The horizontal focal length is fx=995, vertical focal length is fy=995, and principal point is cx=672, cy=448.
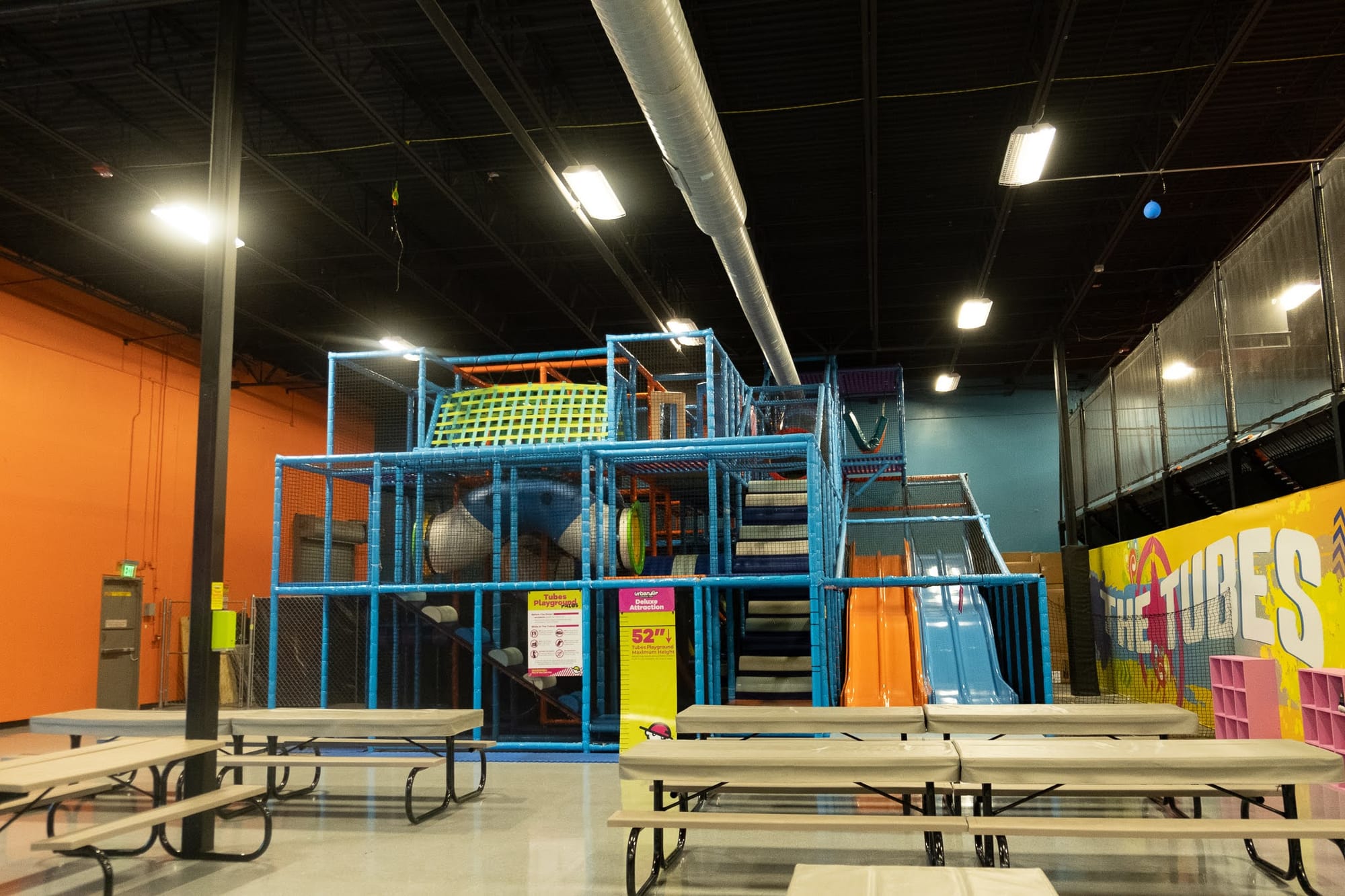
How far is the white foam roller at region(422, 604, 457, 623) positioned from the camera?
10398 millimetres

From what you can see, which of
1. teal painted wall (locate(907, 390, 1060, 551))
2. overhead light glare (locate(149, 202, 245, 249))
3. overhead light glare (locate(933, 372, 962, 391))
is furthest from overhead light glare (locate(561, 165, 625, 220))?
teal painted wall (locate(907, 390, 1060, 551))

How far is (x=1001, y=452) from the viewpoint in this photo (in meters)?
22.4

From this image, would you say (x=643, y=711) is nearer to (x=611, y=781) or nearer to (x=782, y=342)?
(x=611, y=781)

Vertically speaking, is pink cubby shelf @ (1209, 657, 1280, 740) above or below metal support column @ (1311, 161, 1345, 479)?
below

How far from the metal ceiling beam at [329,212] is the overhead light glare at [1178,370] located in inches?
389

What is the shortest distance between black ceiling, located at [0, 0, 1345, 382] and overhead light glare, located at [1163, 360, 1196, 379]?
2.06 metres

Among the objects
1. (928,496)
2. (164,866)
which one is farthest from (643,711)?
(928,496)

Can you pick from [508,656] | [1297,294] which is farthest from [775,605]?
[1297,294]

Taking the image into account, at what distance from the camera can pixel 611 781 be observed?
7766 millimetres

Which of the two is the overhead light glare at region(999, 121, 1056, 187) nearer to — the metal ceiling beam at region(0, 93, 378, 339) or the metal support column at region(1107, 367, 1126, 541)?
the metal support column at region(1107, 367, 1126, 541)

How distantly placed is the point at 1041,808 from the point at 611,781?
3187mm

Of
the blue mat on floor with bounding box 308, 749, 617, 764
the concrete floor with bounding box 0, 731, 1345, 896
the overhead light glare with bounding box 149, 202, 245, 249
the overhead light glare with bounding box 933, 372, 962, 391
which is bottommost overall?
the blue mat on floor with bounding box 308, 749, 617, 764

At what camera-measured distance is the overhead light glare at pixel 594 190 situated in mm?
9422

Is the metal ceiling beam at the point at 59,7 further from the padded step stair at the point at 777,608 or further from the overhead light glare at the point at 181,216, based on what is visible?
the padded step stair at the point at 777,608
